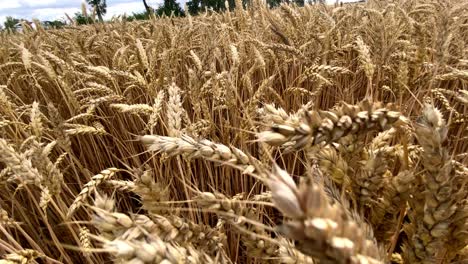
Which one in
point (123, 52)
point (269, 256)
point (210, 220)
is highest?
point (123, 52)

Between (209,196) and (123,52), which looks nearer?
(209,196)

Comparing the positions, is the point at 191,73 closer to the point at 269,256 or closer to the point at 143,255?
the point at 269,256

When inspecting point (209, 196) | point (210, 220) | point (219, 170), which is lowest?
point (210, 220)

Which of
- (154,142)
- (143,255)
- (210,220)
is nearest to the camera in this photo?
(143,255)

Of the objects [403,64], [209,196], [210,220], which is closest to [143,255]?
[209,196]

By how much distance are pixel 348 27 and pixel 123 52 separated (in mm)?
1325

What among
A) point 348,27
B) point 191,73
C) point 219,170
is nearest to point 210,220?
point 219,170

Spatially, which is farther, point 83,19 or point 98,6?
point 83,19

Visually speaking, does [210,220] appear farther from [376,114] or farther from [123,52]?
[376,114]

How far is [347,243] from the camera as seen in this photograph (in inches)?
13.3

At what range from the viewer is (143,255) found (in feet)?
1.44

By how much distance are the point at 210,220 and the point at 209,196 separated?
0.85m

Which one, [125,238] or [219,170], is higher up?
[125,238]

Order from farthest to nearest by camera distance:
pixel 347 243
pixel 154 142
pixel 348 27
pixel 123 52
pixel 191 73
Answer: pixel 348 27
pixel 123 52
pixel 191 73
pixel 154 142
pixel 347 243
